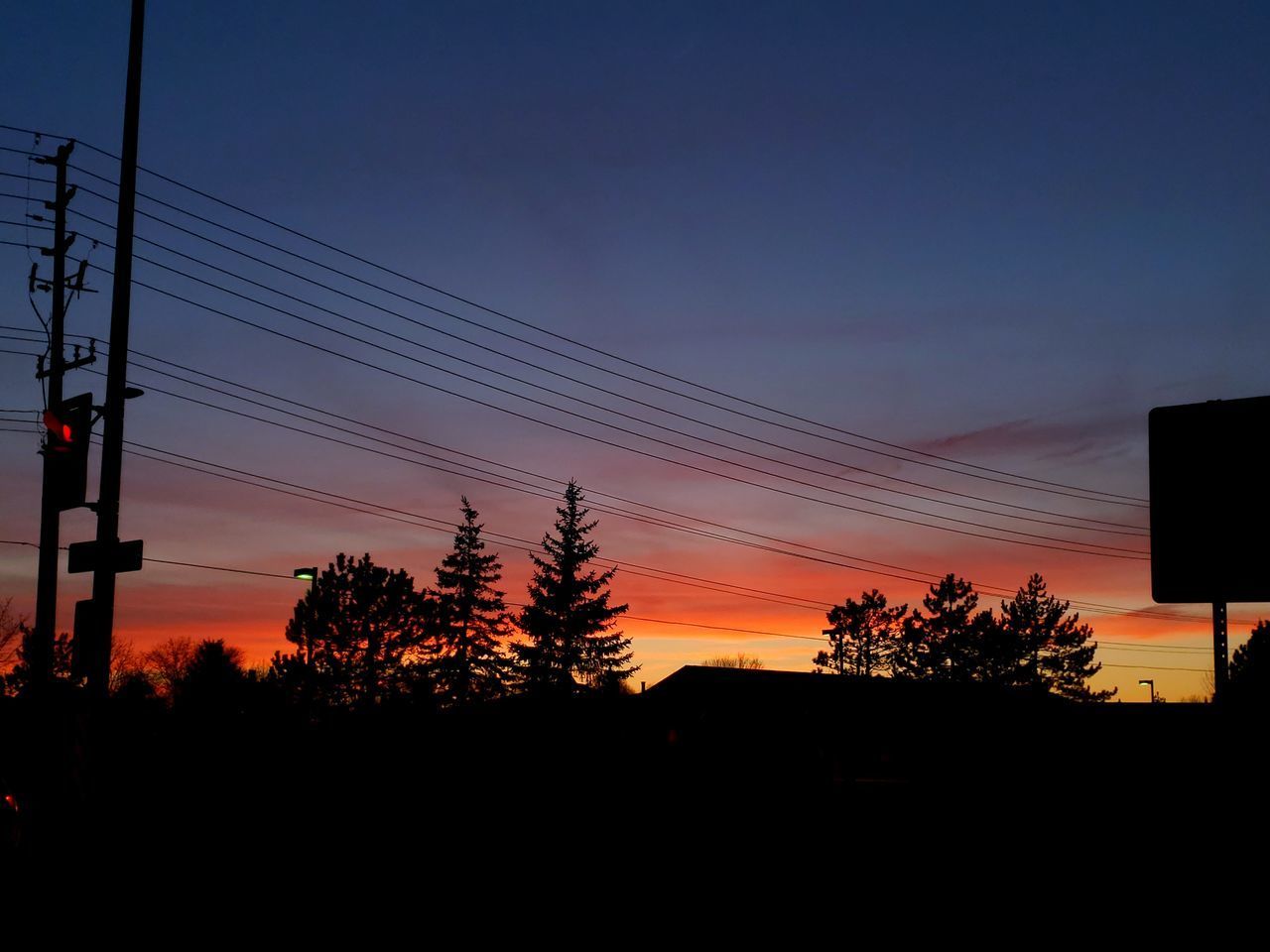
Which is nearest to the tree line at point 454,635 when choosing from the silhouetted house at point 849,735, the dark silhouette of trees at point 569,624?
the dark silhouette of trees at point 569,624

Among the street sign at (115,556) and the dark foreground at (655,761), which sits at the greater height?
the street sign at (115,556)

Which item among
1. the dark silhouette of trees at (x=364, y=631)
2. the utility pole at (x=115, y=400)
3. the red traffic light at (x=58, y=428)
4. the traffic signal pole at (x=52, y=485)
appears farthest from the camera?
the dark silhouette of trees at (x=364, y=631)

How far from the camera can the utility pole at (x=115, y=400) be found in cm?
1440

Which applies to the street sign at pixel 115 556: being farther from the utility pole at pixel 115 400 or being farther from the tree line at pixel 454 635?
the tree line at pixel 454 635

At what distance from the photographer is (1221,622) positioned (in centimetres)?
775

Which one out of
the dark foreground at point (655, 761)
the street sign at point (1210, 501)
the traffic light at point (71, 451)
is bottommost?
the dark foreground at point (655, 761)

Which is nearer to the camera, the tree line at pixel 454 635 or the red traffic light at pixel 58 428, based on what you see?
the red traffic light at pixel 58 428

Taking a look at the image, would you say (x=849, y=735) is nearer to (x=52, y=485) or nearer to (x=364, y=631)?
(x=52, y=485)

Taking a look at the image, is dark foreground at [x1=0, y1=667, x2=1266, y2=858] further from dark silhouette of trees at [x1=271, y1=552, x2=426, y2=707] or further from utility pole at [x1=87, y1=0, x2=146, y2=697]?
dark silhouette of trees at [x1=271, y1=552, x2=426, y2=707]

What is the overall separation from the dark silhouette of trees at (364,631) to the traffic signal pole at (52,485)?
54.4 m

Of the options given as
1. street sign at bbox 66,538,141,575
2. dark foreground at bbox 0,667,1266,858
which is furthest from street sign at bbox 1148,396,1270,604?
dark foreground at bbox 0,667,1266,858

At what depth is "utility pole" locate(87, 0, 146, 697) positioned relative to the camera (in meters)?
14.4

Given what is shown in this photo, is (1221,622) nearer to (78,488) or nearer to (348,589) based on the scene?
(78,488)

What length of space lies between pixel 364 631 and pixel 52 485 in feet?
212
